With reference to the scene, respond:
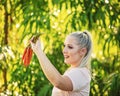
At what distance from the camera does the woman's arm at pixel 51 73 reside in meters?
1.98

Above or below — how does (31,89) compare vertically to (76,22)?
below

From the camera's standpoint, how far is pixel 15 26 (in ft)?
13.7

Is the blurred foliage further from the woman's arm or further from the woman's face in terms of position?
the woman's arm

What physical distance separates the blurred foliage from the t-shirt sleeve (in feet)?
4.60

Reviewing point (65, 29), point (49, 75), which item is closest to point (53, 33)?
point (65, 29)

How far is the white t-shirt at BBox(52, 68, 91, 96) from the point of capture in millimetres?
2156

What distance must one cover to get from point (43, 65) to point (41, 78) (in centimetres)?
194

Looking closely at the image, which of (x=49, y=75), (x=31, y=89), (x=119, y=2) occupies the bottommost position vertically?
(x=31, y=89)

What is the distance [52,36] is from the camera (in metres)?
3.86

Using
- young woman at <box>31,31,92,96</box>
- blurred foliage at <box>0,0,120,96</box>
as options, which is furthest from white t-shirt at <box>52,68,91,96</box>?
blurred foliage at <box>0,0,120,96</box>

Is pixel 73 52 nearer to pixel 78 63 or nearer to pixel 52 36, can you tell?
pixel 78 63

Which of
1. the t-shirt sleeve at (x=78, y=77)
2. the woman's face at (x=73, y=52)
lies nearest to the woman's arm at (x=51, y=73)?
the t-shirt sleeve at (x=78, y=77)

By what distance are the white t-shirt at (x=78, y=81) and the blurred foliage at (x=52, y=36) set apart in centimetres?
139

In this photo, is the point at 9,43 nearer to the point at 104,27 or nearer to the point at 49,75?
the point at 104,27
